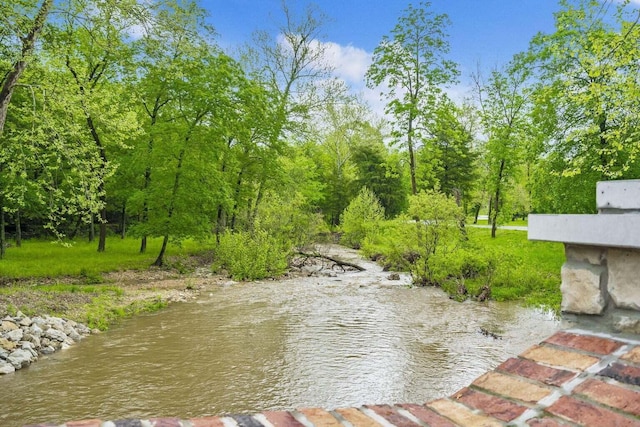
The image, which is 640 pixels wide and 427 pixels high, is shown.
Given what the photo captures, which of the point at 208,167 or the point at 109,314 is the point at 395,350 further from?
the point at 208,167

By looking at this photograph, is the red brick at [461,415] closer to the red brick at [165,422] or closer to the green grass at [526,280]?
the red brick at [165,422]

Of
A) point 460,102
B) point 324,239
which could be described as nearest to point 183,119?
point 324,239

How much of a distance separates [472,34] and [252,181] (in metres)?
11.7

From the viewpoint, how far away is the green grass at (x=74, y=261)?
499 inches

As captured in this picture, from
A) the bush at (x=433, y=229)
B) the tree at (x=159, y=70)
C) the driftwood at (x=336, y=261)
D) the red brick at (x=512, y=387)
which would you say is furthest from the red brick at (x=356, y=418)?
the driftwood at (x=336, y=261)

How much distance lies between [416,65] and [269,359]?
1590cm

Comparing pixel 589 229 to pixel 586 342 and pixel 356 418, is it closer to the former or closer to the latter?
pixel 586 342

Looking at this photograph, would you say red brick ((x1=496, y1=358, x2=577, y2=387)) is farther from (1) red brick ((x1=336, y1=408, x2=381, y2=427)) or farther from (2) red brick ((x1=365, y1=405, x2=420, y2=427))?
(1) red brick ((x1=336, y1=408, x2=381, y2=427))

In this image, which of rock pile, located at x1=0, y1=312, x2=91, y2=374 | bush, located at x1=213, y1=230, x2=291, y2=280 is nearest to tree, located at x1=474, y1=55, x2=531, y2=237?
bush, located at x1=213, y1=230, x2=291, y2=280

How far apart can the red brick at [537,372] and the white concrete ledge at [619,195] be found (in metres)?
0.70

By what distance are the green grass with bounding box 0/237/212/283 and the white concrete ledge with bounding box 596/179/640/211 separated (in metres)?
10.6

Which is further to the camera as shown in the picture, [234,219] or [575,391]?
[234,219]

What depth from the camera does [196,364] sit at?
21.5 ft

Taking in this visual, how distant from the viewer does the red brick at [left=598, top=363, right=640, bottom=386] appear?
146cm
